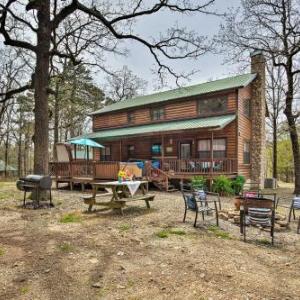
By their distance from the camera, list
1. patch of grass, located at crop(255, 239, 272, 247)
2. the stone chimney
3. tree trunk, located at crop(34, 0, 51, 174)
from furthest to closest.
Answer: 1. the stone chimney
2. tree trunk, located at crop(34, 0, 51, 174)
3. patch of grass, located at crop(255, 239, 272, 247)

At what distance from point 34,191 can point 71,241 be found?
5079 millimetres

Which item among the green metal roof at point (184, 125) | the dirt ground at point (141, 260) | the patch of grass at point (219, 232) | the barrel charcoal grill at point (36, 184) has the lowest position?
the patch of grass at point (219, 232)

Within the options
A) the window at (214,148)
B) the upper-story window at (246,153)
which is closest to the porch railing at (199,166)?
the window at (214,148)

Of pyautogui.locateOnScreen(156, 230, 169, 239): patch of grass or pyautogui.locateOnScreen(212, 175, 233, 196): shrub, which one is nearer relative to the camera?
pyautogui.locateOnScreen(156, 230, 169, 239): patch of grass

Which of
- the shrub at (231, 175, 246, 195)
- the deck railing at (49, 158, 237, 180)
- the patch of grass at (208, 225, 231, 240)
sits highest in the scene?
the deck railing at (49, 158, 237, 180)

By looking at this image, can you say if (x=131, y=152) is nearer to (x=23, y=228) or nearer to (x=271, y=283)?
(x=23, y=228)

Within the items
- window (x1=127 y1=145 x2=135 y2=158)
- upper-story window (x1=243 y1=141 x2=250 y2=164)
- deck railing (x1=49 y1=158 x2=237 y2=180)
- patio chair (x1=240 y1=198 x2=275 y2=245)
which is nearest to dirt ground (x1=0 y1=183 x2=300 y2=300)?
patio chair (x1=240 y1=198 x2=275 y2=245)

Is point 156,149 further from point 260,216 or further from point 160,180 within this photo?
point 260,216

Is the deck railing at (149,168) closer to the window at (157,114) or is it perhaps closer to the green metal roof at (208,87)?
the green metal roof at (208,87)

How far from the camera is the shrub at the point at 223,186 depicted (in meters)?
14.6

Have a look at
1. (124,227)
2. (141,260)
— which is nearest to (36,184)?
(124,227)

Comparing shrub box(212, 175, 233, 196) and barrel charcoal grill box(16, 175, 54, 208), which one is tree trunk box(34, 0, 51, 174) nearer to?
barrel charcoal grill box(16, 175, 54, 208)

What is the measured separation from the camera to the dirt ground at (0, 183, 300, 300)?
3.52 metres

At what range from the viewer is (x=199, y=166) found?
16.3 meters
